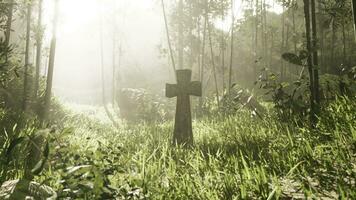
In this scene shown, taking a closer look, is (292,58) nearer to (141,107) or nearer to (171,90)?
(171,90)

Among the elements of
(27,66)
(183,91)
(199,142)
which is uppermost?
(27,66)

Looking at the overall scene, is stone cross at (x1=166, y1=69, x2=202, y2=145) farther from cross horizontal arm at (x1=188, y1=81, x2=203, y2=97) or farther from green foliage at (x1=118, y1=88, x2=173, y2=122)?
green foliage at (x1=118, y1=88, x2=173, y2=122)

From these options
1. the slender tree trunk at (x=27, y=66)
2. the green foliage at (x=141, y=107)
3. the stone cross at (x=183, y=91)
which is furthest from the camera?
the green foliage at (x=141, y=107)

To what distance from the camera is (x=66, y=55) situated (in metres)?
59.6

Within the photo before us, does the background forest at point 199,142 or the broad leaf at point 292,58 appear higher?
the broad leaf at point 292,58

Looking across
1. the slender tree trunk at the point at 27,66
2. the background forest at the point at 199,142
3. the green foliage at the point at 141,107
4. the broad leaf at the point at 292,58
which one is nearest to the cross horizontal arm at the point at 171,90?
the background forest at the point at 199,142

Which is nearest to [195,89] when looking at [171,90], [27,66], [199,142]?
[171,90]

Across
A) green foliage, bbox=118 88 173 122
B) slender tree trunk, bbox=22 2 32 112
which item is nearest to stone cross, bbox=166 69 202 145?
slender tree trunk, bbox=22 2 32 112

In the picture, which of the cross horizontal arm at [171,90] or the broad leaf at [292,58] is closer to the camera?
the broad leaf at [292,58]

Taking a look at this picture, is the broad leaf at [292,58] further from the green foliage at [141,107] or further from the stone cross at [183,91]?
the green foliage at [141,107]

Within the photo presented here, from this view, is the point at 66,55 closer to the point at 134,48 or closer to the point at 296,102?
the point at 134,48

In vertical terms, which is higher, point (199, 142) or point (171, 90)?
point (171, 90)

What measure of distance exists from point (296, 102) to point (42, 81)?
440 inches

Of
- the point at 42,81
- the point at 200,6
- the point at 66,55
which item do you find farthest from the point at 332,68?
the point at 66,55
